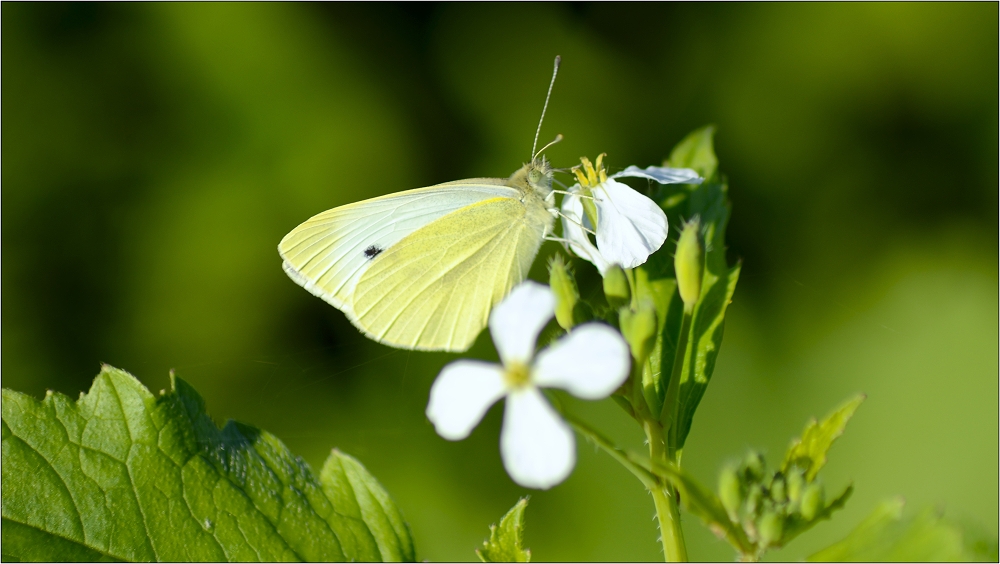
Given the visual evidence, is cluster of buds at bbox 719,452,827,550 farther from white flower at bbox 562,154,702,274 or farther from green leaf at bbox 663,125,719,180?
green leaf at bbox 663,125,719,180

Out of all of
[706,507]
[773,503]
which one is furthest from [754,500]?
[706,507]

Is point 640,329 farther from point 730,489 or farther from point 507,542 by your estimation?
point 507,542

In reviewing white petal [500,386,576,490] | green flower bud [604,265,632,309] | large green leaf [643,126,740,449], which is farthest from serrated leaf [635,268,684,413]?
white petal [500,386,576,490]

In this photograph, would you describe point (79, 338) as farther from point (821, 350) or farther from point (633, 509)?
point (821, 350)

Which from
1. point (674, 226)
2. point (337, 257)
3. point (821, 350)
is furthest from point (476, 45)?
point (821, 350)

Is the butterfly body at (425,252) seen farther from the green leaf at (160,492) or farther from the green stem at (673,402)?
the green stem at (673,402)
